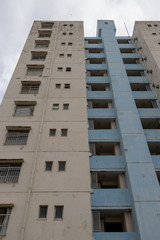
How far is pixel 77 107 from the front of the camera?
16172 millimetres

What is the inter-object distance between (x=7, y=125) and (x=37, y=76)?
6.87 m

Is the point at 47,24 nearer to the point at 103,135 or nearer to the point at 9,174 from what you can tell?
the point at 103,135

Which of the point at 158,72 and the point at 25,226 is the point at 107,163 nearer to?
the point at 25,226

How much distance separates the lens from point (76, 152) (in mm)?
12969

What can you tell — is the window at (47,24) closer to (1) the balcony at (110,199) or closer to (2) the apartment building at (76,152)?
(2) the apartment building at (76,152)

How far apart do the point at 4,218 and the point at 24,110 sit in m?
8.53

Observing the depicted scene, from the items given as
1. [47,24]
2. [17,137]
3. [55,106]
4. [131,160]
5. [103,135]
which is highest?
[47,24]

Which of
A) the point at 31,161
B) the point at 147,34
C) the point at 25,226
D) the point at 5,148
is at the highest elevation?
the point at 147,34

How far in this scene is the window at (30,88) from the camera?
1760 centimetres

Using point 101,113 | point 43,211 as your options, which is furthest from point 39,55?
point 43,211

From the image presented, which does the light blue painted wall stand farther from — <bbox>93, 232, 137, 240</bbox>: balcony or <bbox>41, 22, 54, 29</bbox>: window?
<bbox>41, 22, 54, 29</bbox>: window

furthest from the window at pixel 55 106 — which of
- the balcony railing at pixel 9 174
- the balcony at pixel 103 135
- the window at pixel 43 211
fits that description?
the window at pixel 43 211

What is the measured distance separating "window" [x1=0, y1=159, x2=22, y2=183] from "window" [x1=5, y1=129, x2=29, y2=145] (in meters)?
1.66

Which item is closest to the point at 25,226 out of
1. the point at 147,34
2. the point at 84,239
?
the point at 84,239
